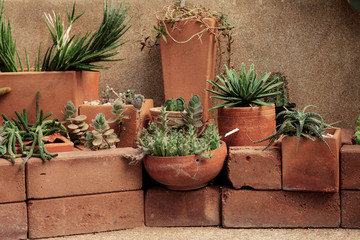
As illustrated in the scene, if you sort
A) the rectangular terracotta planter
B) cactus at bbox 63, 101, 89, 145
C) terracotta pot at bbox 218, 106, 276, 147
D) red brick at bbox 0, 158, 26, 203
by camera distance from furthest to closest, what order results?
the rectangular terracotta planter
cactus at bbox 63, 101, 89, 145
terracotta pot at bbox 218, 106, 276, 147
red brick at bbox 0, 158, 26, 203

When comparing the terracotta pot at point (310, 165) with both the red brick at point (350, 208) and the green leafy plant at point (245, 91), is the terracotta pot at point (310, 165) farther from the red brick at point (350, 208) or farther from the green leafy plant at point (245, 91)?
the green leafy plant at point (245, 91)

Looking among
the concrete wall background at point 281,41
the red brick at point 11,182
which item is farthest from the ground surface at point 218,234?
the concrete wall background at point 281,41

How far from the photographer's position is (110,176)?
3.04 meters

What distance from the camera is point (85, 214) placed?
3.04 metres

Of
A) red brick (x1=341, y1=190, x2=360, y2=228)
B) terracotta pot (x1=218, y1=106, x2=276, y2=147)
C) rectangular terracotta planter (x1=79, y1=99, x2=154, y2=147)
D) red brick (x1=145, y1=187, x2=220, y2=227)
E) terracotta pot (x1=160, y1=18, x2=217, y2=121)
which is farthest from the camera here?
terracotta pot (x1=160, y1=18, x2=217, y2=121)

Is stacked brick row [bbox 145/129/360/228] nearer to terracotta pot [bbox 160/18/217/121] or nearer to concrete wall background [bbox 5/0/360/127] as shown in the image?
terracotta pot [bbox 160/18/217/121]

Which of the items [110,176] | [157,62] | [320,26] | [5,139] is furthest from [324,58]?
[5,139]

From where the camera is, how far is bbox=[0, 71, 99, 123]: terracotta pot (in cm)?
346

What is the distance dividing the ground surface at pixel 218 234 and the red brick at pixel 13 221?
0.25m

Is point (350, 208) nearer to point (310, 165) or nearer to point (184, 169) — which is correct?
point (310, 165)

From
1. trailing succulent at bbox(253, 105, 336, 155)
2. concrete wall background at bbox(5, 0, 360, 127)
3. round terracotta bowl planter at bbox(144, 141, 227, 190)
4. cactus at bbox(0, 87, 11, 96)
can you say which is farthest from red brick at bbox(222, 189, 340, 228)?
cactus at bbox(0, 87, 11, 96)

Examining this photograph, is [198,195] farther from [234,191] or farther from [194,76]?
[194,76]

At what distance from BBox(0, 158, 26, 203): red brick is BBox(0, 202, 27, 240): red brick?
0.04 m

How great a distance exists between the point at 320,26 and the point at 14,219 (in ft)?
9.75
